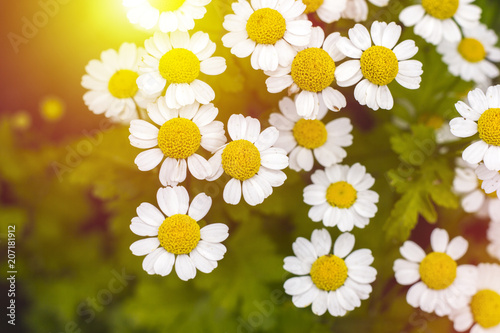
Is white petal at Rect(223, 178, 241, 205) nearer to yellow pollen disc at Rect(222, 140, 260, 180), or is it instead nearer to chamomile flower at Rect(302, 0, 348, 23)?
yellow pollen disc at Rect(222, 140, 260, 180)

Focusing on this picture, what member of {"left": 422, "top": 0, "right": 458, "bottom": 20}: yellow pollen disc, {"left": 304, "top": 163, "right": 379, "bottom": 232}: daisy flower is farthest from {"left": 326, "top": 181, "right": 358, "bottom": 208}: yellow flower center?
{"left": 422, "top": 0, "right": 458, "bottom": 20}: yellow pollen disc

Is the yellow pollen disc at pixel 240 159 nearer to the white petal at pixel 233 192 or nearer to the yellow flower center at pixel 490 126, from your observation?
the white petal at pixel 233 192

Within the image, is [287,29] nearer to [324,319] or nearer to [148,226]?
[148,226]

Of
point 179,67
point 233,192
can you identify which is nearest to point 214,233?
point 233,192

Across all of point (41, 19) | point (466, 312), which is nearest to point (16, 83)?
point (41, 19)

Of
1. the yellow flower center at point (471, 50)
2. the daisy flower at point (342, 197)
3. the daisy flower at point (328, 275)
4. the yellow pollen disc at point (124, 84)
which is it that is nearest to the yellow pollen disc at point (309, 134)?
the daisy flower at point (342, 197)

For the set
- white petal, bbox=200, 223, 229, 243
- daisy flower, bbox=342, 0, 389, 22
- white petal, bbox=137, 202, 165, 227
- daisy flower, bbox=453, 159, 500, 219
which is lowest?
daisy flower, bbox=453, 159, 500, 219
